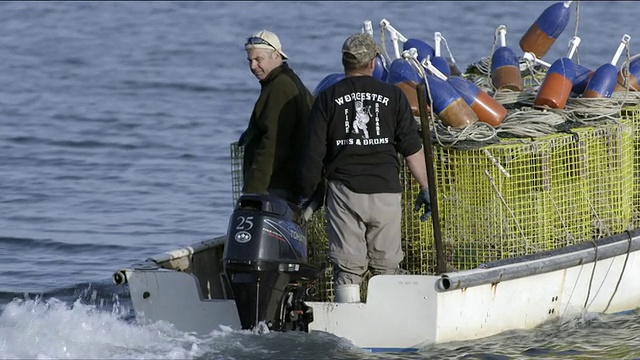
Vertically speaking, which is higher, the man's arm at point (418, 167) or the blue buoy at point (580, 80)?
the blue buoy at point (580, 80)

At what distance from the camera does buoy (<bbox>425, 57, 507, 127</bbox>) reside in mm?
8477

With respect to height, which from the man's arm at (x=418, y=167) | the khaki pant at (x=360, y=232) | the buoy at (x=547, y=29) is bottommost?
the khaki pant at (x=360, y=232)

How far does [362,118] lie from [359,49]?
1.29 feet

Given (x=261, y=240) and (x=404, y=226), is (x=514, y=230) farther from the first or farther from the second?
(x=261, y=240)

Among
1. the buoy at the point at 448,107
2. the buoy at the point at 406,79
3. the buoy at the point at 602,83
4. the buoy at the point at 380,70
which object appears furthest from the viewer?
the buoy at the point at 380,70

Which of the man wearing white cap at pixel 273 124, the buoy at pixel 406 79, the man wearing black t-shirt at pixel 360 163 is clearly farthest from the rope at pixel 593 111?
the man wearing white cap at pixel 273 124

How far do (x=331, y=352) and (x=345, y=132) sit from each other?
1.28 meters

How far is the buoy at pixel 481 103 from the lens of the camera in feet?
27.8

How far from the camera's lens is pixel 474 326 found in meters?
8.05

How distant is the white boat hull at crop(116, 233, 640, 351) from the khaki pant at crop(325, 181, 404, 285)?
0.74 feet

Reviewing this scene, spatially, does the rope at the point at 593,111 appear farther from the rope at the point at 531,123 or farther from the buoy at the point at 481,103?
the buoy at the point at 481,103

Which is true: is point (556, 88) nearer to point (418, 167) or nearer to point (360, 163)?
point (418, 167)

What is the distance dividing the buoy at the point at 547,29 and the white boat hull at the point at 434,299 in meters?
2.14

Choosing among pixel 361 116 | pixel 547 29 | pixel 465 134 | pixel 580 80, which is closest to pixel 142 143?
pixel 547 29
